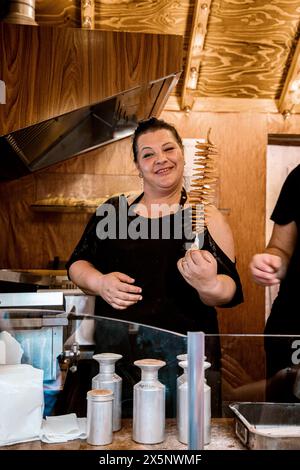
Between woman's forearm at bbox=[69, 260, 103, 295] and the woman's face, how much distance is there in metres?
0.34

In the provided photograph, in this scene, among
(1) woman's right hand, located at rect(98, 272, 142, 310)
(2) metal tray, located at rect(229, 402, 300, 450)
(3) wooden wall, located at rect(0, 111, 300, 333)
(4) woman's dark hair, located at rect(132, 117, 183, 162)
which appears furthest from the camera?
(3) wooden wall, located at rect(0, 111, 300, 333)

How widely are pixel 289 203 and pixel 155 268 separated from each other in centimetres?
49

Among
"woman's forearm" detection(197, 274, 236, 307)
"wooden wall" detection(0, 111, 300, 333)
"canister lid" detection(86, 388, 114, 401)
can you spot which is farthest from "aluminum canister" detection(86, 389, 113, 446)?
"wooden wall" detection(0, 111, 300, 333)

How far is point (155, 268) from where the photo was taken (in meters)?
1.72

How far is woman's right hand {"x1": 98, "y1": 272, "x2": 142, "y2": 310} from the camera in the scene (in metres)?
1.67

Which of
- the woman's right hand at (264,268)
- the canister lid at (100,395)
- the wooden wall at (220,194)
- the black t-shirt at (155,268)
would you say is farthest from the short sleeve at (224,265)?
the wooden wall at (220,194)

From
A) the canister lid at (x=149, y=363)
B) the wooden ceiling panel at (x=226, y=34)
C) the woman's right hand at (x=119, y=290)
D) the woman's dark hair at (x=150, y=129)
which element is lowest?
the canister lid at (x=149, y=363)

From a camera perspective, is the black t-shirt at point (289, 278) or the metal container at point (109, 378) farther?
the black t-shirt at point (289, 278)

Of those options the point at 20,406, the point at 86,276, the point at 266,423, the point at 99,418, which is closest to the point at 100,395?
the point at 99,418

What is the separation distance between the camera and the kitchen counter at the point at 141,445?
3.06 ft

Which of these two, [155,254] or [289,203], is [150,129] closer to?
[155,254]

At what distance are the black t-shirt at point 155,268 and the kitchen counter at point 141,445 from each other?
670mm

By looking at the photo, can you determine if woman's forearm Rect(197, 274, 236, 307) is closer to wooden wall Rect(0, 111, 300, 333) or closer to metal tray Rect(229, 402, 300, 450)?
metal tray Rect(229, 402, 300, 450)

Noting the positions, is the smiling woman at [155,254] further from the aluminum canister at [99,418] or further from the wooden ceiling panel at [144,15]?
the wooden ceiling panel at [144,15]
